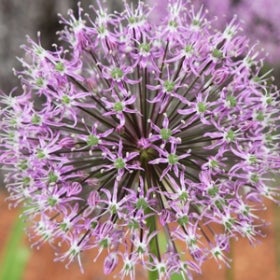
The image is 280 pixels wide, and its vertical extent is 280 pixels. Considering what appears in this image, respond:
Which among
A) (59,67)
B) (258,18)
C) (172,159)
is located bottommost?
(172,159)

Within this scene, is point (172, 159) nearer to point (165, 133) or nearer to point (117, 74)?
point (165, 133)

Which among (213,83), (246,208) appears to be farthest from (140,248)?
(213,83)

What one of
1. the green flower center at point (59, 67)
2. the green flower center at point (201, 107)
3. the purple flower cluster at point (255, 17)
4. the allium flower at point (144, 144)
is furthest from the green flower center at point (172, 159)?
the purple flower cluster at point (255, 17)

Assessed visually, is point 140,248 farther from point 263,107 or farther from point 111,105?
point 263,107

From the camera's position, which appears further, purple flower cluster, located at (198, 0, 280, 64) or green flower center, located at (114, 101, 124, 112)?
purple flower cluster, located at (198, 0, 280, 64)

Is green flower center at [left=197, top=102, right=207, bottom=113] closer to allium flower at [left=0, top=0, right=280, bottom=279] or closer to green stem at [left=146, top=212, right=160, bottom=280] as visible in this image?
allium flower at [left=0, top=0, right=280, bottom=279]

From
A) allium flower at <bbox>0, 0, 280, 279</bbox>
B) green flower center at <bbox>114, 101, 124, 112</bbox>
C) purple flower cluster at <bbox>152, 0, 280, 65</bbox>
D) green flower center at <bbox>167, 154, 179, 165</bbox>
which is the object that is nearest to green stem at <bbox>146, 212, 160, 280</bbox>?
allium flower at <bbox>0, 0, 280, 279</bbox>

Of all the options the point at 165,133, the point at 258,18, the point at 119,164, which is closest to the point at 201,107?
the point at 165,133

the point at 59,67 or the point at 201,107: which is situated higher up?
the point at 59,67

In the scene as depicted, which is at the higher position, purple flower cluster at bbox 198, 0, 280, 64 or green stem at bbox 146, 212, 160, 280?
purple flower cluster at bbox 198, 0, 280, 64

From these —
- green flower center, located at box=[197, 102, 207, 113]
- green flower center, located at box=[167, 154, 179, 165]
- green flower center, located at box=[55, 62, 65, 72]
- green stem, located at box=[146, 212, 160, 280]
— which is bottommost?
green stem, located at box=[146, 212, 160, 280]
